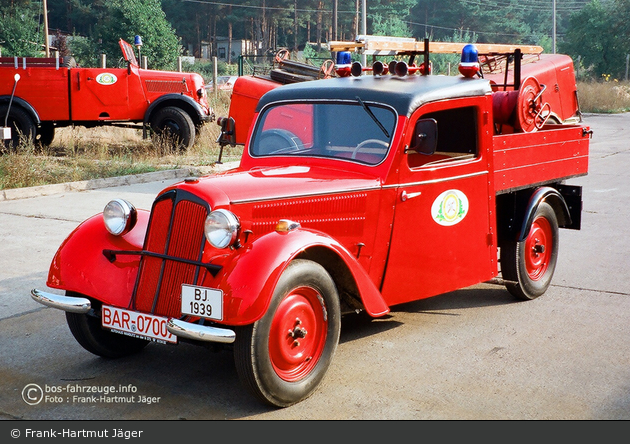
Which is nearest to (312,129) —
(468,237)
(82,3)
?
(468,237)

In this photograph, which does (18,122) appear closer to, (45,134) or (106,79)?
(45,134)

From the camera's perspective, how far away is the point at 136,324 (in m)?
3.87

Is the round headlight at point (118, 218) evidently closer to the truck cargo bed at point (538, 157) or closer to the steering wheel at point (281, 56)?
the truck cargo bed at point (538, 157)

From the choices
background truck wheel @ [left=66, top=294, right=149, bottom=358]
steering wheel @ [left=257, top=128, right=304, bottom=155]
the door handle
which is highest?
steering wheel @ [left=257, top=128, right=304, bottom=155]

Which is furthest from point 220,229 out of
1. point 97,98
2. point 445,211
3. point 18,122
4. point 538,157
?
point 18,122

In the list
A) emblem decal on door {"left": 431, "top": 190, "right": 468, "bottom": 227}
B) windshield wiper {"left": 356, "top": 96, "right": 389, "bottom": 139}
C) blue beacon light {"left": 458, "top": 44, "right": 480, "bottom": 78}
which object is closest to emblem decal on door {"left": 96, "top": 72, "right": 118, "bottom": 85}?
blue beacon light {"left": 458, "top": 44, "right": 480, "bottom": 78}

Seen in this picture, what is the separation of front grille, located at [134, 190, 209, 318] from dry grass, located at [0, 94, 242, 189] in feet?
24.5

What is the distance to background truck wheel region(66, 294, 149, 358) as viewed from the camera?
14.4ft

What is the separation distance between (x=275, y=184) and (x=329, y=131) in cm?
85

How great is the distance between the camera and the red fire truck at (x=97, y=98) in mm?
13750

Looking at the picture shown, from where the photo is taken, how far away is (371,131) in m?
4.76

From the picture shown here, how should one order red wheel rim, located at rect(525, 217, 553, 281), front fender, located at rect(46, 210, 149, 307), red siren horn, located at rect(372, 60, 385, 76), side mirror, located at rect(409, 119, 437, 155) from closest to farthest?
front fender, located at rect(46, 210, 149, 307)
side mirror, located at rect(409, 119, 437, 155)
red siren horn, located at rect(372, 60, 385, 76)
red wheel rim, located at rect(525, 217, 553, 281)

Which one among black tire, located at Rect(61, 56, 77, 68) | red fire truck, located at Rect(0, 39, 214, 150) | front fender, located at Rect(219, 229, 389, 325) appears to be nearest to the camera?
front fender, located at Rect(219, 229, 389, 325)

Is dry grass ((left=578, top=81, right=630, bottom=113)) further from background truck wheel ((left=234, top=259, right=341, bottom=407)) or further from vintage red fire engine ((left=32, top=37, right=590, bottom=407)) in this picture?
background truck wheel ((left=234, top=259, right=341, bottom=407))
